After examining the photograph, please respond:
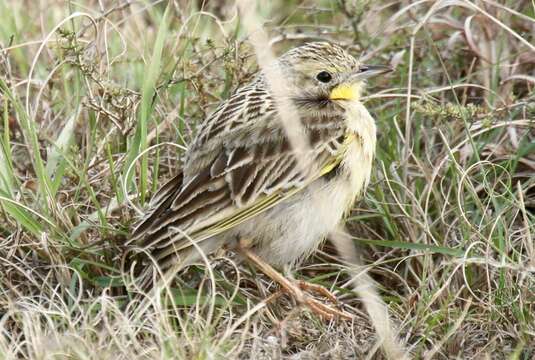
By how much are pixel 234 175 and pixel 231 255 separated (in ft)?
2.05

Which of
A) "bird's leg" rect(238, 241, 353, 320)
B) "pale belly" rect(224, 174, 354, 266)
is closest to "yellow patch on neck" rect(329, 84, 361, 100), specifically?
"pale belly" rect(224, 174, 354, 266)

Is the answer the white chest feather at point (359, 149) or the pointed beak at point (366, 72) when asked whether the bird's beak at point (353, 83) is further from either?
the white chest feather at point (359, 149)

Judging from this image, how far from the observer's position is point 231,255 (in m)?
5.55

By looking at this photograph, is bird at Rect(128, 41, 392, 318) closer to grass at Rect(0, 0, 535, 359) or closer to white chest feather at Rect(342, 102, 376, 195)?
white chest feather at Rect(342, 102, 376, 195)

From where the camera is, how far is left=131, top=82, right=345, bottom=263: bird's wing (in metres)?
4.95

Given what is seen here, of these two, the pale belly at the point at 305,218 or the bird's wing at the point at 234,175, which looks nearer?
the bird's wing at the point at 234,175

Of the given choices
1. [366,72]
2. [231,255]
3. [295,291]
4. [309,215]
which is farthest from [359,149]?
[231,255]

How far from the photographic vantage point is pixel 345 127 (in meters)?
5.27

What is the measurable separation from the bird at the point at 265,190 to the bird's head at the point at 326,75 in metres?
0.11

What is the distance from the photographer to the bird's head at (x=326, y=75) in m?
5.55

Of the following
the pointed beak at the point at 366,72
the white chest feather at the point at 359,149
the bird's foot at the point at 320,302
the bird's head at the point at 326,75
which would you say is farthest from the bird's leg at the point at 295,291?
the pointed beak at the point at 366,72

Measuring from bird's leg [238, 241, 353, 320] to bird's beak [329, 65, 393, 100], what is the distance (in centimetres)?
94

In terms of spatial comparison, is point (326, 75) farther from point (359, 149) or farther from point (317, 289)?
point (317, 289)

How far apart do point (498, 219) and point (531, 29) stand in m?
1.87
